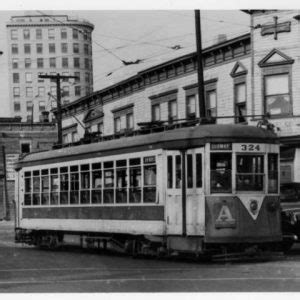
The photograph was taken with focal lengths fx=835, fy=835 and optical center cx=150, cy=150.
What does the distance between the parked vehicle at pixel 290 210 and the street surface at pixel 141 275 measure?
1.80 feet

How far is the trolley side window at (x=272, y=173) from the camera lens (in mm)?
16625

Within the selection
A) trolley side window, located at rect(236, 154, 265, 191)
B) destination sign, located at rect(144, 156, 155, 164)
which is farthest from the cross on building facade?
trolley side window, located at rect(236, 154, 265, 191)

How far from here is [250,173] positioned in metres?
16.4

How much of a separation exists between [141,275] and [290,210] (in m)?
5.32

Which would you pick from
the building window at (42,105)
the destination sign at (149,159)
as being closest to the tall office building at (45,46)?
the destination sign at (149,159)

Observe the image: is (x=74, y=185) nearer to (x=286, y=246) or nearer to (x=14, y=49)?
(x=286, y=246)

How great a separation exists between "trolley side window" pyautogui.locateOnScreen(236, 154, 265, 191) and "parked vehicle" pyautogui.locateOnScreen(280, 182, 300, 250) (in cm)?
195

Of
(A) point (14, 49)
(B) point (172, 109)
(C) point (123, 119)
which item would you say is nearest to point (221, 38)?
(B) point (172, 109)

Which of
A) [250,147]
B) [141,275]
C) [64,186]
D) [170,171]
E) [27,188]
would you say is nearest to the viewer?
[141,275]

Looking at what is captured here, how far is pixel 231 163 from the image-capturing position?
16.2 m

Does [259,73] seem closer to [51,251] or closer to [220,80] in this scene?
[220,80]

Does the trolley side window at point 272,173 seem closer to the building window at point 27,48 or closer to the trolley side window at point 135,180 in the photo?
the trolley side window at point 135,180

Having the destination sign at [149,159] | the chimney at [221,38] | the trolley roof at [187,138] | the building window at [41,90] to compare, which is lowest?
the destination sign at [149,159]

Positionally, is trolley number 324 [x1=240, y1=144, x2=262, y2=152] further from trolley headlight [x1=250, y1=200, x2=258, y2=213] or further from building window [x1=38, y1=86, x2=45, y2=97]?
building window [x1=38, y1=86, x2=45, y2=97]
